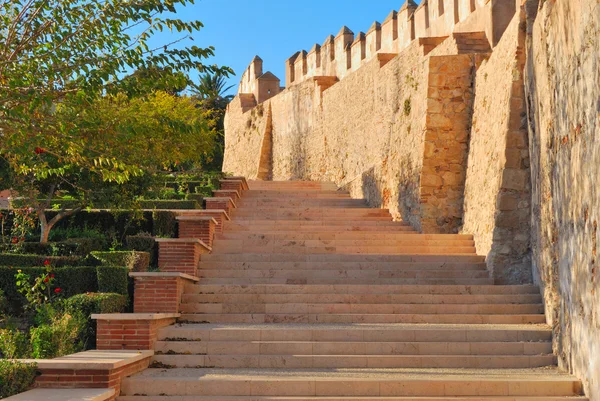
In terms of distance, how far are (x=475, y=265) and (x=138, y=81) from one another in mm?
6410

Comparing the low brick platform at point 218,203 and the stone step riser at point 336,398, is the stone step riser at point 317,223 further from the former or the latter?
the stone step riser at point 336,398

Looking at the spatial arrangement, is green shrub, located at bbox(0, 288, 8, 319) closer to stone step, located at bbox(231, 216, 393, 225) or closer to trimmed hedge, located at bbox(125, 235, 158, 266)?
trimmed hedge, located at bbox(125, 235, 158, 266)

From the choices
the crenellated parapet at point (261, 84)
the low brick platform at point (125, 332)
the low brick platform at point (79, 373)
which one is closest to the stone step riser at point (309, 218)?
the low brick platform at point (125, 332)

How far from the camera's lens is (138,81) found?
7.40 metres

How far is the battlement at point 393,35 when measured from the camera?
15.2 meters

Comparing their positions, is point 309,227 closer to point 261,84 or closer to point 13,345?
point 13,345

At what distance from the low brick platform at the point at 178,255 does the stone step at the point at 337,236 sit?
6.96 feet

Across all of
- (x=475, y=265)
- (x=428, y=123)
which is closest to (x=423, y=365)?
(x=475, y=265)

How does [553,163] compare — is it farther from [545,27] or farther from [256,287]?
[256,287]

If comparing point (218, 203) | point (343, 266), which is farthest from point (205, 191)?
point (343, 266)

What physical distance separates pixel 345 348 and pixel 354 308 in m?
1.41

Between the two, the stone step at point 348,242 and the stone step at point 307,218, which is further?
the stone step at point 307,218

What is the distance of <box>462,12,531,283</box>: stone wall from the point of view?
1108 centimetres

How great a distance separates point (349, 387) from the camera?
7.41 metres
